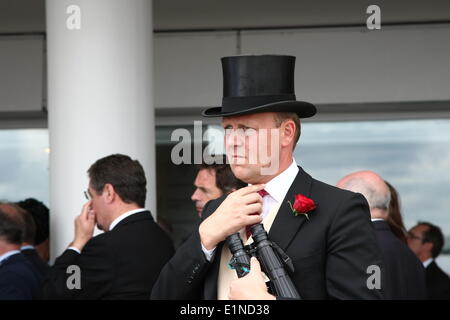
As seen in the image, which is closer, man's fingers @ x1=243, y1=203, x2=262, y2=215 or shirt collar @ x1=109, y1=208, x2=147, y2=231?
man's fingers @ x1=243, y1=203, x2=262, y2=215

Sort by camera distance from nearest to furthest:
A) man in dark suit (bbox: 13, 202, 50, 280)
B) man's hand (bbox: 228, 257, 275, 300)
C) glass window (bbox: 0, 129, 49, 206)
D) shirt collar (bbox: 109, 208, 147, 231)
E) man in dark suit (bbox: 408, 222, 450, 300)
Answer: man's hand (bbox: 228, 257, 275, 300) → shirt collar (bbox: 109, 208, 147, 231) → man in dark suit (bbox: 13, 202, 50, 280) → man in dark suit (bbox: 408, 222, 450, 300) → glass window (bbox: 0, 129, 49, 206)

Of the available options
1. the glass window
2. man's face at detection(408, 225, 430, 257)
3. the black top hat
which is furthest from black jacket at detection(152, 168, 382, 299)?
the glass window

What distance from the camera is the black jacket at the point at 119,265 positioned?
11.9 feet

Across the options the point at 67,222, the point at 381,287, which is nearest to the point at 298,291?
the point at 381,287

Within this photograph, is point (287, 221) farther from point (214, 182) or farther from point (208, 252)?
point (214, 182)

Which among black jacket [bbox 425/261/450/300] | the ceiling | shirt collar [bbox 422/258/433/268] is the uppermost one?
the ceiling

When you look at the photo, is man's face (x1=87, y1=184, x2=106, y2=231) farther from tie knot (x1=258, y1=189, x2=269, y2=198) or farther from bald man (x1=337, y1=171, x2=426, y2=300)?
tie knot (x1=258, y1=189, x2=269, y2=198)

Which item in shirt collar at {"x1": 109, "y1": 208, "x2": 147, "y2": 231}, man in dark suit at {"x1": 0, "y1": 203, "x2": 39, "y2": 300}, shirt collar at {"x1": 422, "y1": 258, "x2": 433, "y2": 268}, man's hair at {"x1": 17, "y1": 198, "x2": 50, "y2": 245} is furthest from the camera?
shirt collar at {"x1": 422, "y1": 258, "x2": 433, "y2": 268}

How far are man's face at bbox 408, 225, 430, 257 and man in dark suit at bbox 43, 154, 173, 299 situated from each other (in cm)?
301

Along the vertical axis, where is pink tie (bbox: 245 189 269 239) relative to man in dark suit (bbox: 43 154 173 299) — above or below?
above

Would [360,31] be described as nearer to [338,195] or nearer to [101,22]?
[101,22]

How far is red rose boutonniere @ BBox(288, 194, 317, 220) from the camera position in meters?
2.40

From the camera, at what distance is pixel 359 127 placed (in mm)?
7137

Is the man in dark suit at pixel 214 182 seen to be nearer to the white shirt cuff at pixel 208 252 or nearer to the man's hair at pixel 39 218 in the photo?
the man's hair at pixel 39 218
